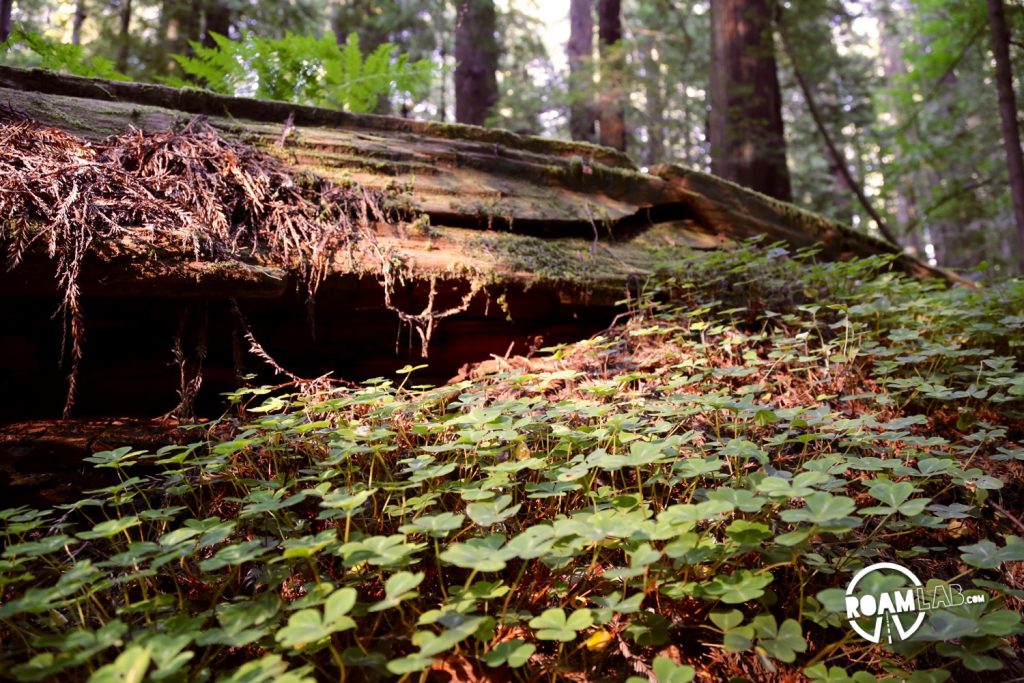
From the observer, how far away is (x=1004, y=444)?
2.45m

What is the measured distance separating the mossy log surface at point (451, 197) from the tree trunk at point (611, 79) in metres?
5.09

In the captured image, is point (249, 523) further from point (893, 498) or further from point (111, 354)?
point (893, 498)

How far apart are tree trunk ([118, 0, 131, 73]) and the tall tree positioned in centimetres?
710

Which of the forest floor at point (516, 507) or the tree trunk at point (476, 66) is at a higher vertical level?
the tree trunk at point (476, 66)

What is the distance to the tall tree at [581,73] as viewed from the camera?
9570 mm

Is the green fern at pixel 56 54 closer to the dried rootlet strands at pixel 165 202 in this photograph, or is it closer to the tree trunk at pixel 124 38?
the dried rootlet strands at pixel 165 202

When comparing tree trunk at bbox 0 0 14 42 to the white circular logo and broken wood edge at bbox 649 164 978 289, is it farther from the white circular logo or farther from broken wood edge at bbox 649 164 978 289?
the white circular logo

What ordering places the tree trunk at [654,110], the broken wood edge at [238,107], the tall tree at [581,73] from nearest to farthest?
the broken wood edge at [238,107] → the tall tree at [581,73] → the tree trunk at [654,110]

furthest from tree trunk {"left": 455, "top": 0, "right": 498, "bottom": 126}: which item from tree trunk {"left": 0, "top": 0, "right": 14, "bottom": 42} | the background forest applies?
tree trunk {"left": 0, "top": 0, "right": 14, "bottom": 42}

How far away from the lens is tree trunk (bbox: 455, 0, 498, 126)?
958cm

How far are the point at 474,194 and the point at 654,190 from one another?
5.88 feet

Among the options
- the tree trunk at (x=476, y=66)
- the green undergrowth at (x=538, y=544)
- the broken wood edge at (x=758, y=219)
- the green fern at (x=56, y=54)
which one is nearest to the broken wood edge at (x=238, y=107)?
the green fern at (x=56, y=54)

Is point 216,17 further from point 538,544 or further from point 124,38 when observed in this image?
point 538,544

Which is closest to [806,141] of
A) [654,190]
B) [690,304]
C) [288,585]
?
[654,190]
